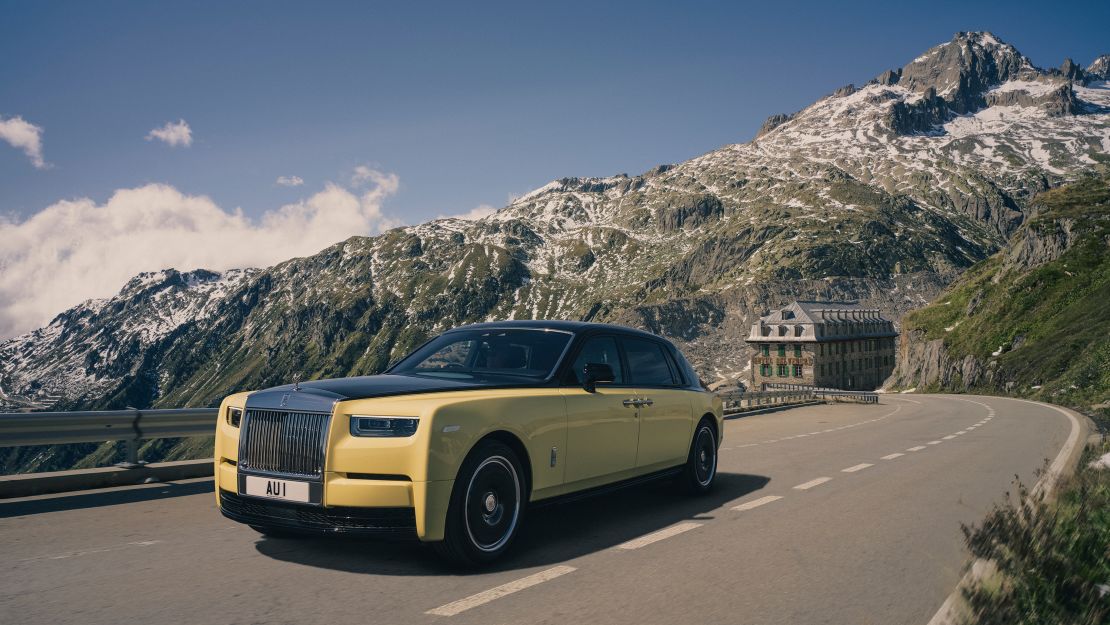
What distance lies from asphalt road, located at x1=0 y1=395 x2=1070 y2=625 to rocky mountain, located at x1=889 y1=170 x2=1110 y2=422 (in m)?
20.5

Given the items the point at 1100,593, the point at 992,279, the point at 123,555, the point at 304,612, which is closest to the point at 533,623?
the point at 304,612

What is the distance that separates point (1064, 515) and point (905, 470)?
16.4ft

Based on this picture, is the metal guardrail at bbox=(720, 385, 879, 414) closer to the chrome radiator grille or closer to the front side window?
the front side window

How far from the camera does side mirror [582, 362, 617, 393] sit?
6346mm

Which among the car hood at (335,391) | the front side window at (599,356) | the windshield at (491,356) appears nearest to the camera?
the car hood at (335,391)

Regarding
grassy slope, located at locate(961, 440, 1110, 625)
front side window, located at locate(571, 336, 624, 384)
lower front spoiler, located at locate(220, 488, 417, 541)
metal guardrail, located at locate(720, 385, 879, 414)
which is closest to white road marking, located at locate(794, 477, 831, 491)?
grassy slope, located at locate(961, 440, 1110, 625)

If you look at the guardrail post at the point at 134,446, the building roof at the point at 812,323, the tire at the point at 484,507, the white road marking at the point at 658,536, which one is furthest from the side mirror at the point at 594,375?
the building roof at the point at 812,323

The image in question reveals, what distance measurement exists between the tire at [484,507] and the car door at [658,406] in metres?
1.95

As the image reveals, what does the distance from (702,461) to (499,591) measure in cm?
456

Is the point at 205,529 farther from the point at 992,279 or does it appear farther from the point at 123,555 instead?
the point at 992,279

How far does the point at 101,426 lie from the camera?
8930 millimetres

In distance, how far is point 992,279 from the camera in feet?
235

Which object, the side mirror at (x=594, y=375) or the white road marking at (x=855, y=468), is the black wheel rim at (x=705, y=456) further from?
the white road marking at (x=855, y=468)

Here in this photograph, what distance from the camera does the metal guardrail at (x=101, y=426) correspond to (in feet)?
26.6
